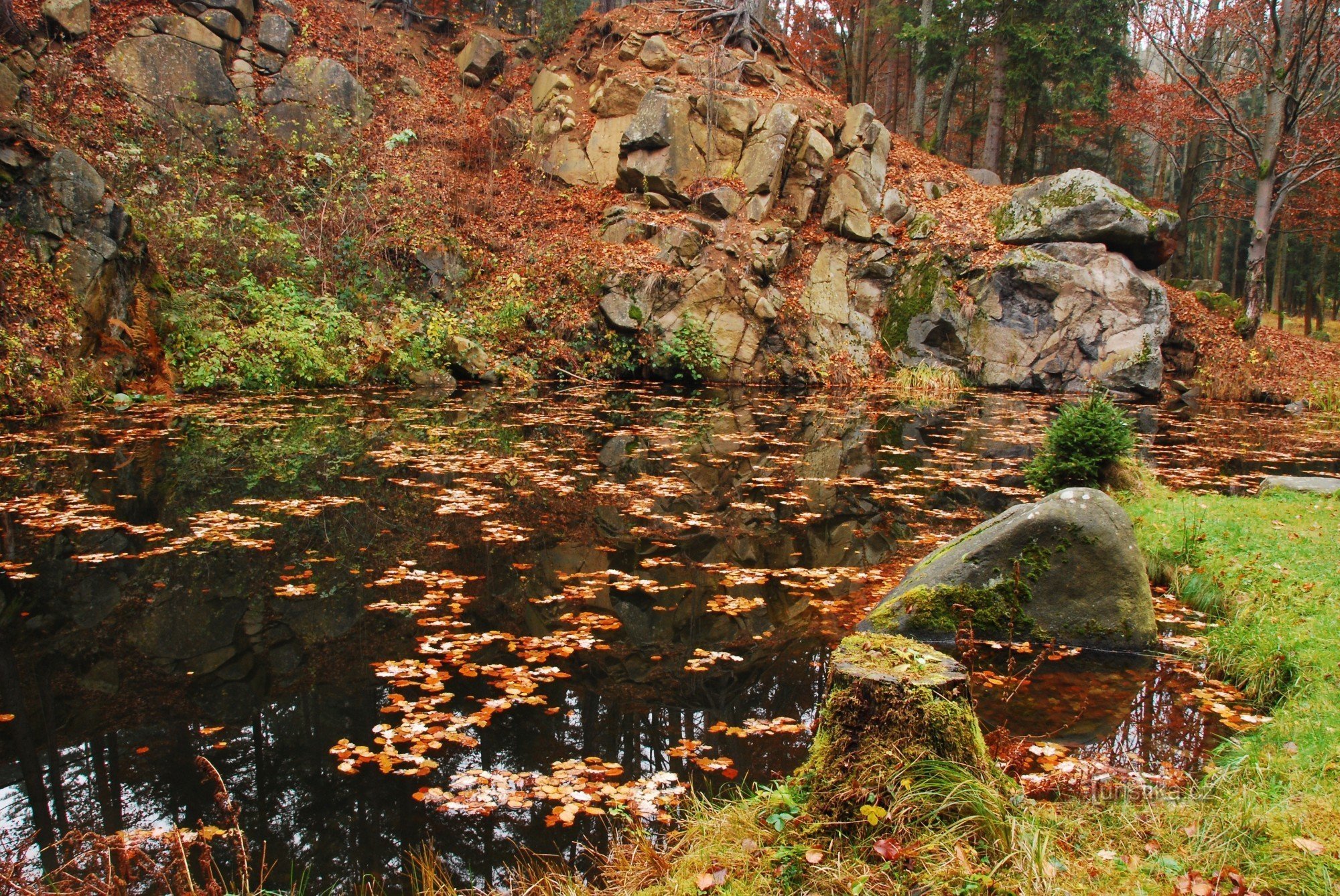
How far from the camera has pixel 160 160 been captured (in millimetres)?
17703

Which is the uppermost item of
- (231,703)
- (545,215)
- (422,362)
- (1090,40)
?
(1090,40)

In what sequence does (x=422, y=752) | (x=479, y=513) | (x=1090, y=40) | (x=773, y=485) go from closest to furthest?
(x=422, y=752) < (x=479, y=513) < (x=773, y=485) < (x=1090, y=40)

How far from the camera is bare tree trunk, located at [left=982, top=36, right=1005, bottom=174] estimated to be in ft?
Result: 83.9

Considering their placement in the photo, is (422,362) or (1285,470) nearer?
(1285,470)

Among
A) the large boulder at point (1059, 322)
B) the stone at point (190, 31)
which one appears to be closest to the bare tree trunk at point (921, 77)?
the large boulder at point (1059, 322)

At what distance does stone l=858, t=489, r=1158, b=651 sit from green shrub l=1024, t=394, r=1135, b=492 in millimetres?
3176

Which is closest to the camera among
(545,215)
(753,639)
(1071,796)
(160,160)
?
(1071,796)

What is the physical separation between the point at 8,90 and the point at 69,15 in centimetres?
560

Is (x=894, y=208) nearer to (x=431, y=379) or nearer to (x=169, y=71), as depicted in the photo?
(x=431, y=379)

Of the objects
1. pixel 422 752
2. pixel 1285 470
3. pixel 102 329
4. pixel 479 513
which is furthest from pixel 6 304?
pixel 1285 470

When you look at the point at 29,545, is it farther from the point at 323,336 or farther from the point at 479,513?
the point at 323,336

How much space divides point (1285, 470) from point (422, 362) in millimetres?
15983

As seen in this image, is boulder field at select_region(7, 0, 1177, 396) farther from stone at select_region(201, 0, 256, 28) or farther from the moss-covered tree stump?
the moss-covered tree stump

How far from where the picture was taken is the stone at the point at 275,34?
21.9 meters
